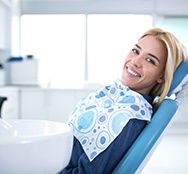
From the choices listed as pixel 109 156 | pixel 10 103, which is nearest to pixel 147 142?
pixel 109 156

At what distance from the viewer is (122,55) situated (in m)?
4.57

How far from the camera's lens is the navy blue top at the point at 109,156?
892 millimetres

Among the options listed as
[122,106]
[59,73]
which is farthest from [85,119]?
[59,73]

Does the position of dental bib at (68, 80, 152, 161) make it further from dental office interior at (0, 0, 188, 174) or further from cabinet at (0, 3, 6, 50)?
dental office interior at (0, 0, 188, 174)

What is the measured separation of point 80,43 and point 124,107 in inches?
145

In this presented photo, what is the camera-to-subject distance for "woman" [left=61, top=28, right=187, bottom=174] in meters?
0.92

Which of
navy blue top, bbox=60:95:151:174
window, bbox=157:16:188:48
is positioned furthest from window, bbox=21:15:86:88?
navy blue top, bbox=60:95:151:174

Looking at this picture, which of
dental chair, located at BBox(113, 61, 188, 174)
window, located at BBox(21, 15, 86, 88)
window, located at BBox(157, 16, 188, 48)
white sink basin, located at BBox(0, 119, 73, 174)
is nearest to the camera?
white sink basin, located at BBox(0, 119, 73, 174)

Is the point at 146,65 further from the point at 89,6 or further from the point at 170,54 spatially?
the point at 89,6

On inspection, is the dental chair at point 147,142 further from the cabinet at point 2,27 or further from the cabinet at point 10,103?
the cabinet at point 2,27

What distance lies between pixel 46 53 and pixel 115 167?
3785 millimetres

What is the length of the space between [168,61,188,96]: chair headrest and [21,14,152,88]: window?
3.41 metres

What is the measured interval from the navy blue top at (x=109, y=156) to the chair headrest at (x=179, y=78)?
240 mm

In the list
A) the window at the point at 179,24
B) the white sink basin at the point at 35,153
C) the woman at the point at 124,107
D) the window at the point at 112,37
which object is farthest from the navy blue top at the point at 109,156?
the window at the point at 179,24
